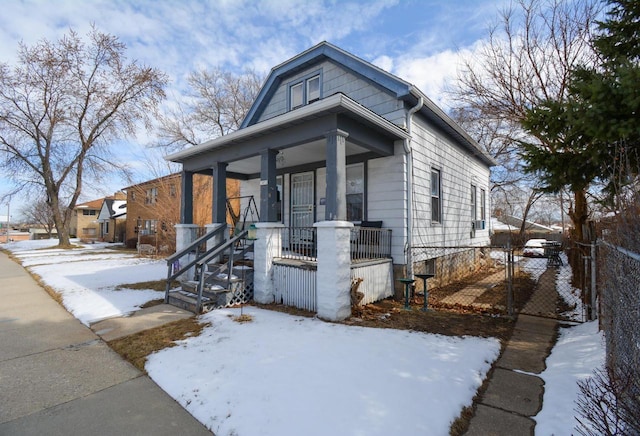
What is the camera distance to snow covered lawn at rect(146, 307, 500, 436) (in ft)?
8.66

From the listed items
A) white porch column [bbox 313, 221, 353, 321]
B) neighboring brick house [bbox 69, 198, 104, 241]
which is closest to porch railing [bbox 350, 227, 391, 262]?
white porch column [bbox 313, 221, 353, 321]

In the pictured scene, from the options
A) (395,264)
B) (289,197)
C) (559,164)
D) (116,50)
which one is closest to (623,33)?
(559,164)

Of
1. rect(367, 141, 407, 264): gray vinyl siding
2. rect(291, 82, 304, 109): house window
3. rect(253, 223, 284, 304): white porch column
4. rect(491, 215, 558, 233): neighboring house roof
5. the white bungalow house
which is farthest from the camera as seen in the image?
rect(491, 215, 558, 233): neighboring house roof

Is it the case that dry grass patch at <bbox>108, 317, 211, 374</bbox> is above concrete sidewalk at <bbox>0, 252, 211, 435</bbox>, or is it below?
above

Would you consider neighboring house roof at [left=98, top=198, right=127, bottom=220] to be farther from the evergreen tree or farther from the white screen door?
the evergreen tree

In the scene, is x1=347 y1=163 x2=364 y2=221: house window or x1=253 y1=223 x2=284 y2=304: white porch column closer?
x1=253 y1=223 x2=284 y2=304: white porch column

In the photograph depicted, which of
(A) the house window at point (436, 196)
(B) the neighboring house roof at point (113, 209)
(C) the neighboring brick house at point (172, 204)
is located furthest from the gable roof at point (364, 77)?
(B) the neighboring house roof at point (113, 209)

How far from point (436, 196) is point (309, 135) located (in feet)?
15.3

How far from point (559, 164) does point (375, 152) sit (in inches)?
135

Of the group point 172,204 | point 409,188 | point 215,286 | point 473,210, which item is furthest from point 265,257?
point 172,204

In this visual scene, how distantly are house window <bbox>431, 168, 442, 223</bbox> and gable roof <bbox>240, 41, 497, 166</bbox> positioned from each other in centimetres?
137

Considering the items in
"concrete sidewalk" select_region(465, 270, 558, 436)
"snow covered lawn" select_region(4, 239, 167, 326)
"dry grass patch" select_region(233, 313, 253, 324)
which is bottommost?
"concrete sidewalk" select_region(465, 270, 558, 436)

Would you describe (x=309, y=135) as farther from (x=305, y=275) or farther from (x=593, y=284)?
(x=593, y=284)

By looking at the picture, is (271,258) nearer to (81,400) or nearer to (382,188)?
(382,188)
